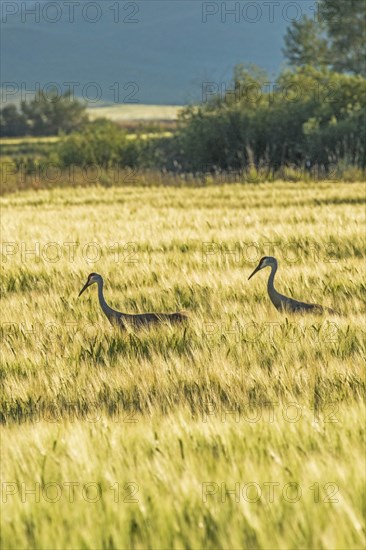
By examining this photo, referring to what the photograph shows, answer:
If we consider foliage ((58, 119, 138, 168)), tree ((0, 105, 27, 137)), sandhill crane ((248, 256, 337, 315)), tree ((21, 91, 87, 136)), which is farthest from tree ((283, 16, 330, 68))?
sandhill crane ((248, 256, 337, 315))

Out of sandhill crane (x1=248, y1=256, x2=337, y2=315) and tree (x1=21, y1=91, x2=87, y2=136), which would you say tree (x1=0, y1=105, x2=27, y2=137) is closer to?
tree (x1=21, y1=91, x2=87, y2=136)

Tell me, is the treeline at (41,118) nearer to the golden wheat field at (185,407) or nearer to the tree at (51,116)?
the tree at (51,116)

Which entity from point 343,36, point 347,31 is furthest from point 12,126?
point 347,31

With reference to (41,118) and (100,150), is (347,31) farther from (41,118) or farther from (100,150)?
(100,150)

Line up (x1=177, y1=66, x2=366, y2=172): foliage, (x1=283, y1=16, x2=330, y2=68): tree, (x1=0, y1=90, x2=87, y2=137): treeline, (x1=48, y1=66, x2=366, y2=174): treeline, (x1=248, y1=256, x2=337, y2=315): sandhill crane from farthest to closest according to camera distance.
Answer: (x1=0, y1=90, x2=87, y2=137): treeline, (x1=283, y1=16, x2=330, y2=68): tree, (x1=177, y1=66, x2=366, y2=172): foliage, (x1=48, y1=66, x2=366, y2=174): treeline, (x1=248, y1=256, x2=337, y2=315): sandhill crane

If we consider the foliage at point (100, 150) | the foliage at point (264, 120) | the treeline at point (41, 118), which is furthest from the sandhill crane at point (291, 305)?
the treeline at point (41, 118)

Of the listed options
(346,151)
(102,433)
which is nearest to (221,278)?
(102,433)

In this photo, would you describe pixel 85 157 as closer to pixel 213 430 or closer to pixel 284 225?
pixel 284 225

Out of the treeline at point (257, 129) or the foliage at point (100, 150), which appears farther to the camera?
the foliage at point (100, 150)

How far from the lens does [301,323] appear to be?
6.59 m

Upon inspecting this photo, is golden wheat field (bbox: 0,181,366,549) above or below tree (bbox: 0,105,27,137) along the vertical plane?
below

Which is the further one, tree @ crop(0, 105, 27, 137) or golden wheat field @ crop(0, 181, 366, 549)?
tree @ crop(0, 105, 27, 137)

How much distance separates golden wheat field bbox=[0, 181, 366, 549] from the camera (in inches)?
Result: 121

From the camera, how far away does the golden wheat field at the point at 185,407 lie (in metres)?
3.09
